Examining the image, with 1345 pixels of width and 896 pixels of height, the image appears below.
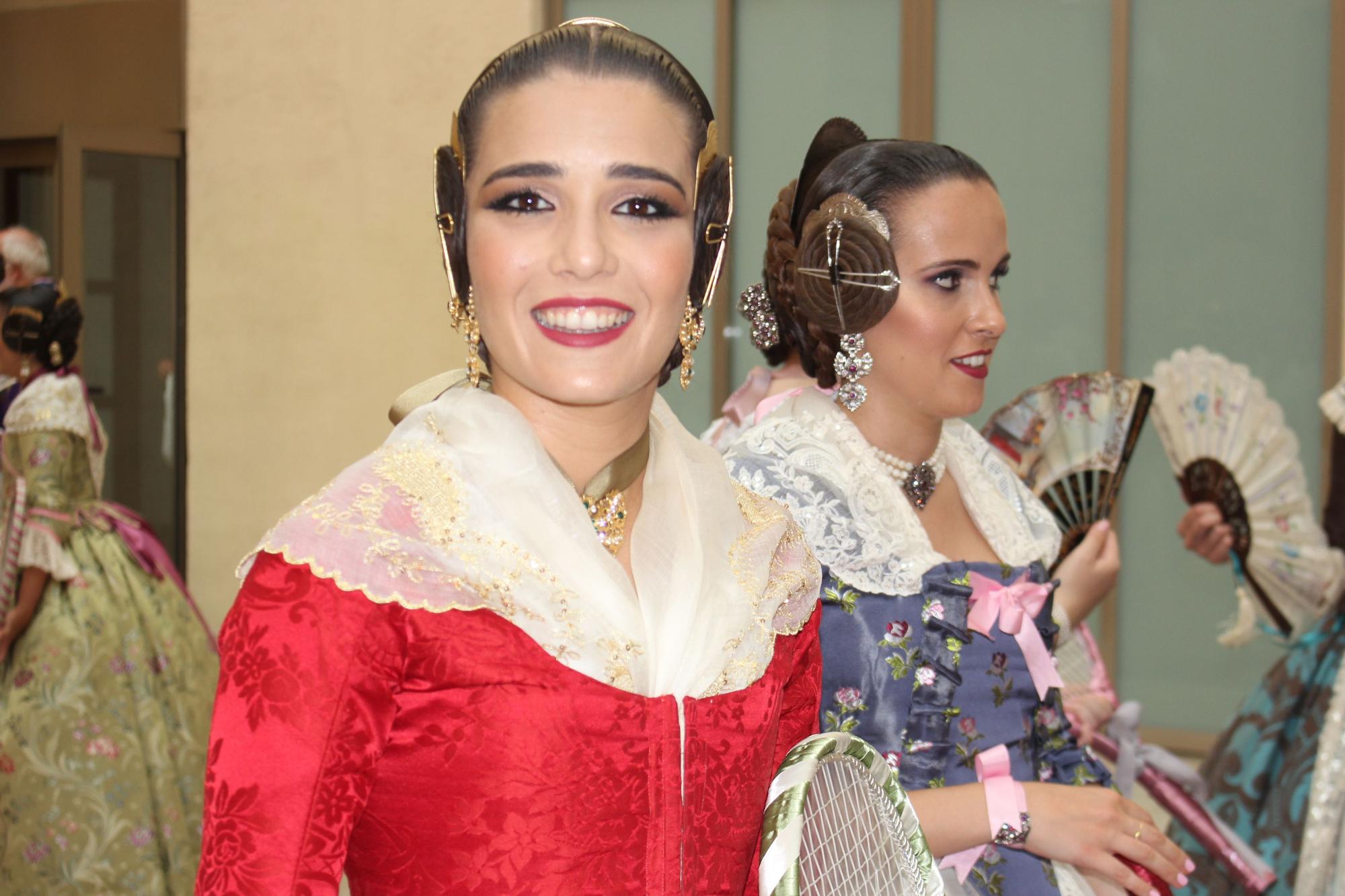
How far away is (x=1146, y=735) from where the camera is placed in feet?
12.9

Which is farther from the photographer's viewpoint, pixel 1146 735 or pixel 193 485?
pixel 193 485

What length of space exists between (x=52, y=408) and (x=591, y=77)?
284 cm

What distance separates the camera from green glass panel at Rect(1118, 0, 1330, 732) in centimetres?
369

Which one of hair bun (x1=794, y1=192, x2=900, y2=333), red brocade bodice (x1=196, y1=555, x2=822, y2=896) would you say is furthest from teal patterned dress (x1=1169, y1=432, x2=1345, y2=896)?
red brocade bodice (x1=196, y1=555, x2=822, y2=896)

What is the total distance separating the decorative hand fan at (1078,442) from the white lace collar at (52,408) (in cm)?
248

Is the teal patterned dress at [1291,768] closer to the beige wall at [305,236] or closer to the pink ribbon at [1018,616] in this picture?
the pink ribbon at [1018,616]

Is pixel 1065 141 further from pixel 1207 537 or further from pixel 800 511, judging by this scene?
pixel 800 511

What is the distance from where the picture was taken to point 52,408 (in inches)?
139

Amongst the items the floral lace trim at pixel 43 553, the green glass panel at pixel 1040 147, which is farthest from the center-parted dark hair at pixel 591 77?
the green glass panel at pixel 1040 147

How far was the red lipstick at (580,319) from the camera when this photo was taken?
1121 mm

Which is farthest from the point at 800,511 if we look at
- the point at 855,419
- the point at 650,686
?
the point at 650,686

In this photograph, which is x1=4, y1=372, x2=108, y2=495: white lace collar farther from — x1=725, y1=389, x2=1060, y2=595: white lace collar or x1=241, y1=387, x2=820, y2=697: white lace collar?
x1=241, y1=387, x2=820, y2=697: white lace collar

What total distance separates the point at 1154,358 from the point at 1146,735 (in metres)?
1.06

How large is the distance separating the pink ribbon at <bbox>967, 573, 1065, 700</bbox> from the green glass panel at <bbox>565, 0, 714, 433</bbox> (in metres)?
2.57
